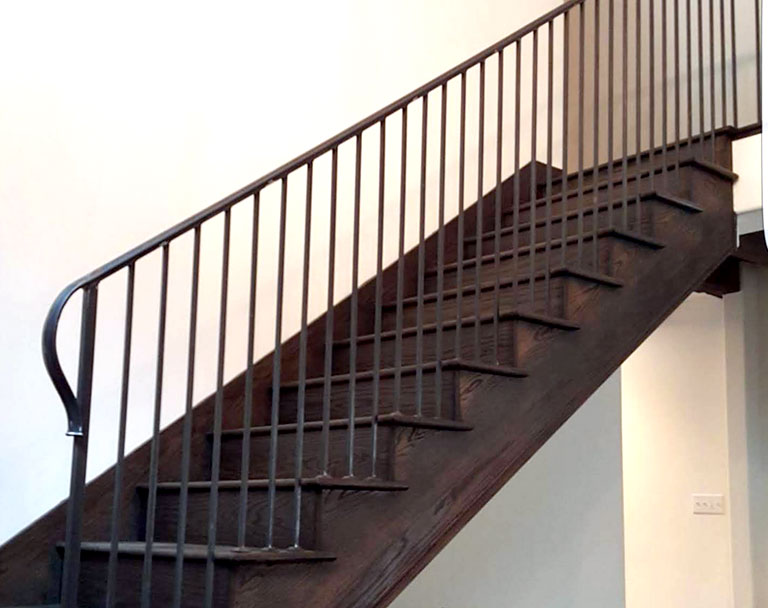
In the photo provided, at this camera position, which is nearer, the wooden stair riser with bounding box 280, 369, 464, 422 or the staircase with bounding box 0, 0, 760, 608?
the staircase with bounding box 0, 0, 760, 608

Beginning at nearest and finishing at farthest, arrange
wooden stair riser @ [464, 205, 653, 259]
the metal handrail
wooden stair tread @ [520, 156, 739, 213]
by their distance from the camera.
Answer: the metal handrail
wooden stair riser @ [464, 205, 653, 259]
wooden stair tread @ [520, 156, 739, 213]

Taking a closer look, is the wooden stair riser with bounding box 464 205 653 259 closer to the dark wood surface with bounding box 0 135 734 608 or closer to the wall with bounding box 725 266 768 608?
the dark wood surface with bounding box 0 135 734 608

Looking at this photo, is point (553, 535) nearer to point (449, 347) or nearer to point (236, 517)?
point (449, 347)

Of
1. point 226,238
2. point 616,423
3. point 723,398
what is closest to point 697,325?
point 723,398

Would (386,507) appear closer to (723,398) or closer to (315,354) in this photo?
(315,354)

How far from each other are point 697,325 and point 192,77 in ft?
10.4

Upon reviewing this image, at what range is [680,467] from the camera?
5230 mm

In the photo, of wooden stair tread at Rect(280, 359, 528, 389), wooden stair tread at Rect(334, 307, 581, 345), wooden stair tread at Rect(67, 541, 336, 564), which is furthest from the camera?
wooden stair tread at Rect(334, 307, 581, 345)

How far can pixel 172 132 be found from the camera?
3225 mm

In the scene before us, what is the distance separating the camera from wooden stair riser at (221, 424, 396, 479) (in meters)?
2.45

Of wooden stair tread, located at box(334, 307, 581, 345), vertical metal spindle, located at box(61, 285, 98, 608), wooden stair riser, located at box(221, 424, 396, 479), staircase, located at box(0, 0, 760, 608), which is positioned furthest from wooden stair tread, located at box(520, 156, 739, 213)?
vertical metal spindle, located at box(61, 285, 98, 608)

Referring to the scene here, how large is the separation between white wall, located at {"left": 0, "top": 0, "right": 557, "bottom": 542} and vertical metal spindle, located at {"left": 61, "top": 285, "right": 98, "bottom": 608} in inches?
30.6

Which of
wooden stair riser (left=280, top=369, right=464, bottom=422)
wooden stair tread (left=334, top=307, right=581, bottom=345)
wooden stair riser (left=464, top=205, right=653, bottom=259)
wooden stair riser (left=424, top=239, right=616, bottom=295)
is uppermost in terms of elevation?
wooden stair riser (left=464, top=205, right=653, bottom=259)

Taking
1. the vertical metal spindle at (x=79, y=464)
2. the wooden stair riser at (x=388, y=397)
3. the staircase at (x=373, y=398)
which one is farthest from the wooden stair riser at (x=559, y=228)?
the vertical metal spindle at (x=79, y=464)
